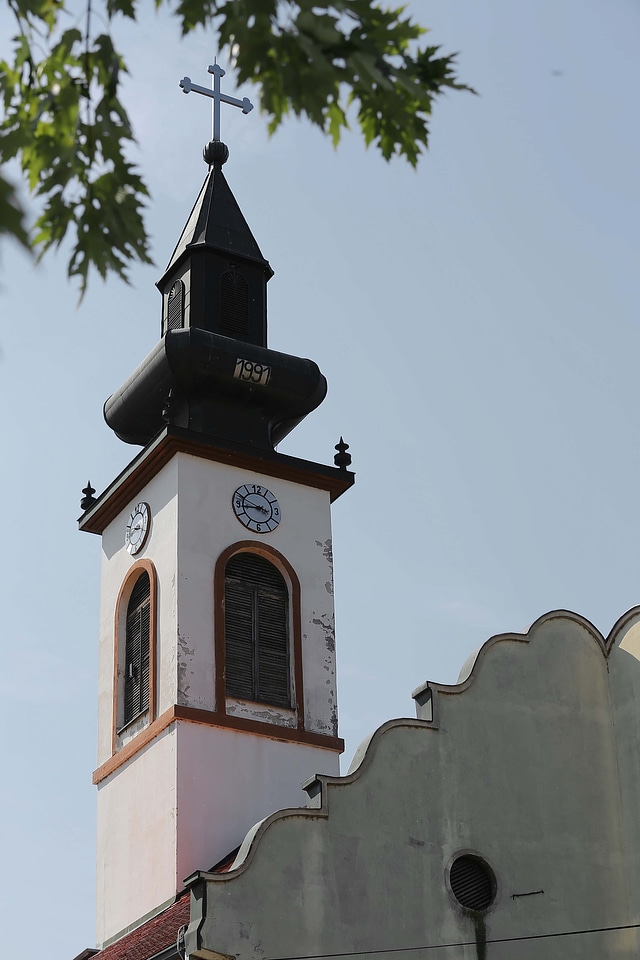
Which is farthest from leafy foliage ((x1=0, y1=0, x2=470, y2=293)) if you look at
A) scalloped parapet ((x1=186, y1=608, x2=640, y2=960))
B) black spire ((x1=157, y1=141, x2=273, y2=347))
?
black spire ((x1=157, y1=141, x2=273, y2=347))

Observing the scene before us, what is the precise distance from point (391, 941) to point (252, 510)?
26.3 ft

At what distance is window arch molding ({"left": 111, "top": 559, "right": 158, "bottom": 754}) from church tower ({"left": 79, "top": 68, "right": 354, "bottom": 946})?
2cm

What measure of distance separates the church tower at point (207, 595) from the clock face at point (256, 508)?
0.08ft

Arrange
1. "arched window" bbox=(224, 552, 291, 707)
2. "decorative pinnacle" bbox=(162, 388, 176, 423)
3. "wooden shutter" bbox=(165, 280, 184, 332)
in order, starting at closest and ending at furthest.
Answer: "arched window" bbox=(224, 552, 291, 707) < "decorative pinnacle" bbox=(162, 388, 176, 423) < "wooden shutter" bbox=(165, 280, 184, 332)

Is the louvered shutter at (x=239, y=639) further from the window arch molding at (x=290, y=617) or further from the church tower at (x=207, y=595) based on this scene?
the window arch molding at (x=290, y=617)

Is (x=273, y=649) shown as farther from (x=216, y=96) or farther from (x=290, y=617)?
(x=216, y=96)

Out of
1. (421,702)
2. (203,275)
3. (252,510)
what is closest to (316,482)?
(252,510)

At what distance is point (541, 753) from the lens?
16.4 m

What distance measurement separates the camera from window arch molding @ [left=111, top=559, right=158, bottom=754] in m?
20.6

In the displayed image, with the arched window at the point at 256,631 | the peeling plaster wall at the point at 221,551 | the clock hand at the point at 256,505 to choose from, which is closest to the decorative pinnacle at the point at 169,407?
the peeling plaster wall at the point at 221,551

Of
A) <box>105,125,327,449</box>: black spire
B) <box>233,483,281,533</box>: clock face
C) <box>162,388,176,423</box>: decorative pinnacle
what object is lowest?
<box>233,483,281,533</box>: clock face

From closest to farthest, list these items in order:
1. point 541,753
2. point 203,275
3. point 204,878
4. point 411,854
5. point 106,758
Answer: point 204,878 → point 411,854 → point 541,753 → point 106,758 → point 203,275

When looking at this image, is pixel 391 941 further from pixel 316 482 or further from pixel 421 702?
pixel 316 482

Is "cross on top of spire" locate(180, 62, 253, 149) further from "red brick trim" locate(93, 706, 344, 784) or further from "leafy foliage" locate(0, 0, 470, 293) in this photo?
"leafy foliage" locate(0, 0, 470, 293)
